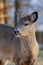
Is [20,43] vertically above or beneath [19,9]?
beneath

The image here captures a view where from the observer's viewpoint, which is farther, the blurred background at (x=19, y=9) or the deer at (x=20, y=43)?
the blurred background at (x=19, y=9)

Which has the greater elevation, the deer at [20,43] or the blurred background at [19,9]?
the blurred background at [19,9]

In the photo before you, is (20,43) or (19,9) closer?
(20,43)

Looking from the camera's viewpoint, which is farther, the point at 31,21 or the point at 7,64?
the point at 7,64

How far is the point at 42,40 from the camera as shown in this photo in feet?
36.3

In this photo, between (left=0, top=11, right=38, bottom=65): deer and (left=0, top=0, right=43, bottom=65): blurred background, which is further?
(left=0, top=0, right=43, bottom=65): blurred background

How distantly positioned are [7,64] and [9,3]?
12.8ft

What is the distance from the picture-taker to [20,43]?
27.6 feet

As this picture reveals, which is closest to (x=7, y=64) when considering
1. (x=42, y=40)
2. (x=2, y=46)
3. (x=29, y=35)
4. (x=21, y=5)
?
(x=2, y=46)

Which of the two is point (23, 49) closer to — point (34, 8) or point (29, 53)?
point (29, 53)

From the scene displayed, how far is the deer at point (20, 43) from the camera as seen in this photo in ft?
26.4

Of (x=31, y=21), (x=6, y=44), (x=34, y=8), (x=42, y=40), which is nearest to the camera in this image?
(x=31, y=21)

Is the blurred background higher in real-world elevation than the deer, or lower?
higher

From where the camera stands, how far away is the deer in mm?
8039
